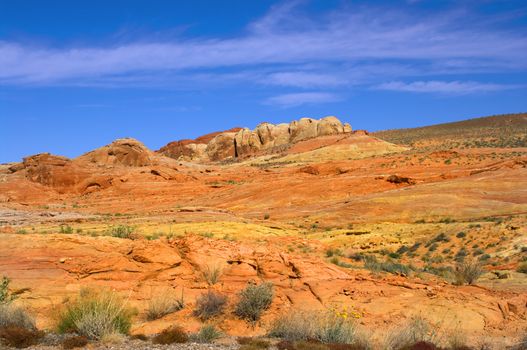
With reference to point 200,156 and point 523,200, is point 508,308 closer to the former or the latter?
point 523,200

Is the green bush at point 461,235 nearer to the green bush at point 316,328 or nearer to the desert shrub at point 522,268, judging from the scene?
the desert shrub at point 522,268

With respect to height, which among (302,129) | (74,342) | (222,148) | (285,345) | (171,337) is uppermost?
(302,129)

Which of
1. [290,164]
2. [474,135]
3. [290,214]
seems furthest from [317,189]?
[474,135]

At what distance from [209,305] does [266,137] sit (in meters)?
88.6

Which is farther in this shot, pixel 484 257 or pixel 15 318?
pixel 484 257

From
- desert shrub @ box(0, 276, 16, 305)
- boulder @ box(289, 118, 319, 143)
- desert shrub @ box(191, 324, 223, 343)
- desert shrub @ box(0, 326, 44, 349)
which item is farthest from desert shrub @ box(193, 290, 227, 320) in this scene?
boulder @ box(289, 118, 319, 143)

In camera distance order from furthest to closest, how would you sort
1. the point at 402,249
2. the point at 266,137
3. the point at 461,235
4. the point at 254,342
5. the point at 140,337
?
the point at 266,137 < the point at 461,235 < the point at 402,249 < the point at 140,337 < the point at 254,342

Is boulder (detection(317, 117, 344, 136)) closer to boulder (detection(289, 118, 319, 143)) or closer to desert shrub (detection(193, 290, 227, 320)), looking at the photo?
boulder (detection(289, 118, 319, 143))

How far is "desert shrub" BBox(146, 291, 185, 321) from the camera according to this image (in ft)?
38.2

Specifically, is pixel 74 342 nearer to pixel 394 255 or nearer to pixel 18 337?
pixel 18 337

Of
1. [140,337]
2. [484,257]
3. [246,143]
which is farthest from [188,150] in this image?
[140,337]

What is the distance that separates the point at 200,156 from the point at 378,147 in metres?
45.8

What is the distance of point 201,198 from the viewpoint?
160ft

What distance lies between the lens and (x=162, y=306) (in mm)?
11742
